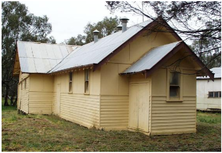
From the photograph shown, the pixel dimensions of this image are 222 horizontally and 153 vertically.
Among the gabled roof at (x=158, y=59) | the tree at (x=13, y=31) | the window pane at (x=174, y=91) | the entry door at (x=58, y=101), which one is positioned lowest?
the entry door at (x=58, y=101)

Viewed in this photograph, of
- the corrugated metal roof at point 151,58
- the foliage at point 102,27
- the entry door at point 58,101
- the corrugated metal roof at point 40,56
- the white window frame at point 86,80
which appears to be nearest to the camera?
the corrugated metal roof at point 151,58

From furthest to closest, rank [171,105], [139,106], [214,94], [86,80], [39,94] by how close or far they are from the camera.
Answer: [214,94]
[39,94]
[86,80]
[139,106]
[171,105]

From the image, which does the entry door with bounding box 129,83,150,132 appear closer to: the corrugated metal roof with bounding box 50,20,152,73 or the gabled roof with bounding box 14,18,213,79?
the gabled roof with bounding box 14,18,213,79

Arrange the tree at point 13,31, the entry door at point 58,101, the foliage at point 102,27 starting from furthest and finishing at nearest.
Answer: the foliage at point 102,27 → the tree at point 13,31 → the entry door at point 58,101

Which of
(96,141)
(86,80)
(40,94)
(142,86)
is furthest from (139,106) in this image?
(40,94)

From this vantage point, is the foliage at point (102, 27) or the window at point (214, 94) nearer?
the window at point (214, 94)

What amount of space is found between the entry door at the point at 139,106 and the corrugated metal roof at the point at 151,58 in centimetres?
71

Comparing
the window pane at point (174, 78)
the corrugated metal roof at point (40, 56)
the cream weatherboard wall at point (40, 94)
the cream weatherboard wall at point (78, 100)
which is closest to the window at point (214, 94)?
the corrugated metal roof at point (40, 56)

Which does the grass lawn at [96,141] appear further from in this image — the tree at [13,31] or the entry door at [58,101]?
the tree at [13,31]

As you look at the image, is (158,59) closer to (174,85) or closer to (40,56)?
(174,85)

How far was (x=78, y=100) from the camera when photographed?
15250mm

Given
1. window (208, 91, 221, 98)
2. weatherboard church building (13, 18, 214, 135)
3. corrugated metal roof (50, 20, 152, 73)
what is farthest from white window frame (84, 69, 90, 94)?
window (208, 91, 221, 98)

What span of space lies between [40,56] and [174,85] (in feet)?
41.5

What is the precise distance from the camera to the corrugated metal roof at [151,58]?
1183 cm
